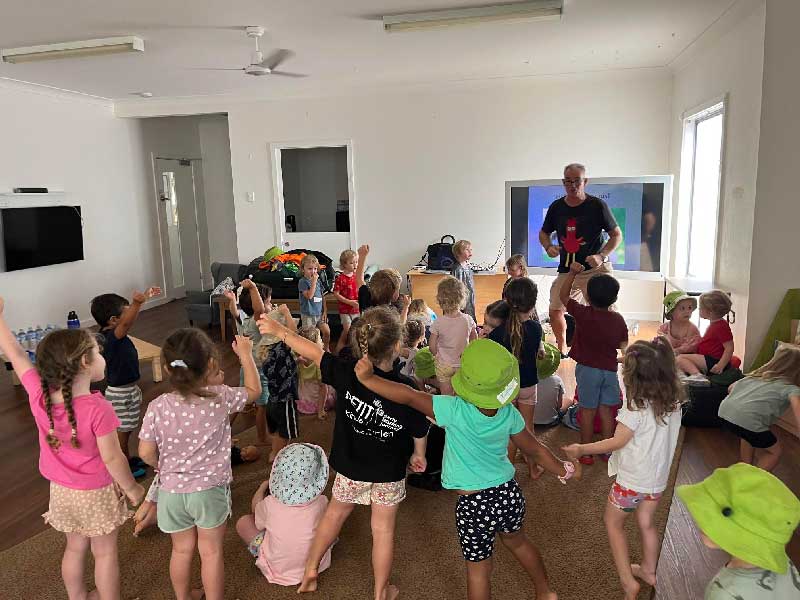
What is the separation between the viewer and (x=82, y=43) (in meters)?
5.09

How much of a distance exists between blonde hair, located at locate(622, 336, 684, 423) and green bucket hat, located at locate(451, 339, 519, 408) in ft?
1.85

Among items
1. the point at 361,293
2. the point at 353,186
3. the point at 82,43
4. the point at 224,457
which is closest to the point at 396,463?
the point at 224,457

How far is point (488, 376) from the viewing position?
1.99 metres

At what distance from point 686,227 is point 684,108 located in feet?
3.98

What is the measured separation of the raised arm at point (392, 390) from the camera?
7.05 feet

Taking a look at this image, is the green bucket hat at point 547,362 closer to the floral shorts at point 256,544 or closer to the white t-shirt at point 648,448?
the white t-shirt at point 648,448

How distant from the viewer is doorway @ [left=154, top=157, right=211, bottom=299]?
943 cm

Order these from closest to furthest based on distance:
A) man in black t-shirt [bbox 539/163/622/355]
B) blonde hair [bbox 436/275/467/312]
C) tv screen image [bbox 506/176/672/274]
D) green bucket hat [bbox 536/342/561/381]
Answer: blonde hair [bbox 436/275/467/312] < green bucket hat [bbox 536/342/561/381] < man in black t-shirt [bbox 539/163/622/355] < tv screen image [bbox 506/176/672/274]

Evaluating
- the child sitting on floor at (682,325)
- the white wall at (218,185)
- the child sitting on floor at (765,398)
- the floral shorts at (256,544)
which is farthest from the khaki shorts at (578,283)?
the white wall at (218,185)

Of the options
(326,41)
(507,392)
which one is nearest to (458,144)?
(326,41)

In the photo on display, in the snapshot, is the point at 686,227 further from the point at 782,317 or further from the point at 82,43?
the point at 82,43

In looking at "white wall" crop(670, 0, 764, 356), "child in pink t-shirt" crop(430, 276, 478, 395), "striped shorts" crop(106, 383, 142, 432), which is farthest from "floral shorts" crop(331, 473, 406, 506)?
"white wall" crop(670, 0, 764, 356)

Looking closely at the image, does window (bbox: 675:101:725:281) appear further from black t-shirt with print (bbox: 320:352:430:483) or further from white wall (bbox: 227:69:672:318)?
black t-shirt with print (bbox: 320:352:430:483)

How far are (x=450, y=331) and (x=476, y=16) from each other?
8.22 feet
